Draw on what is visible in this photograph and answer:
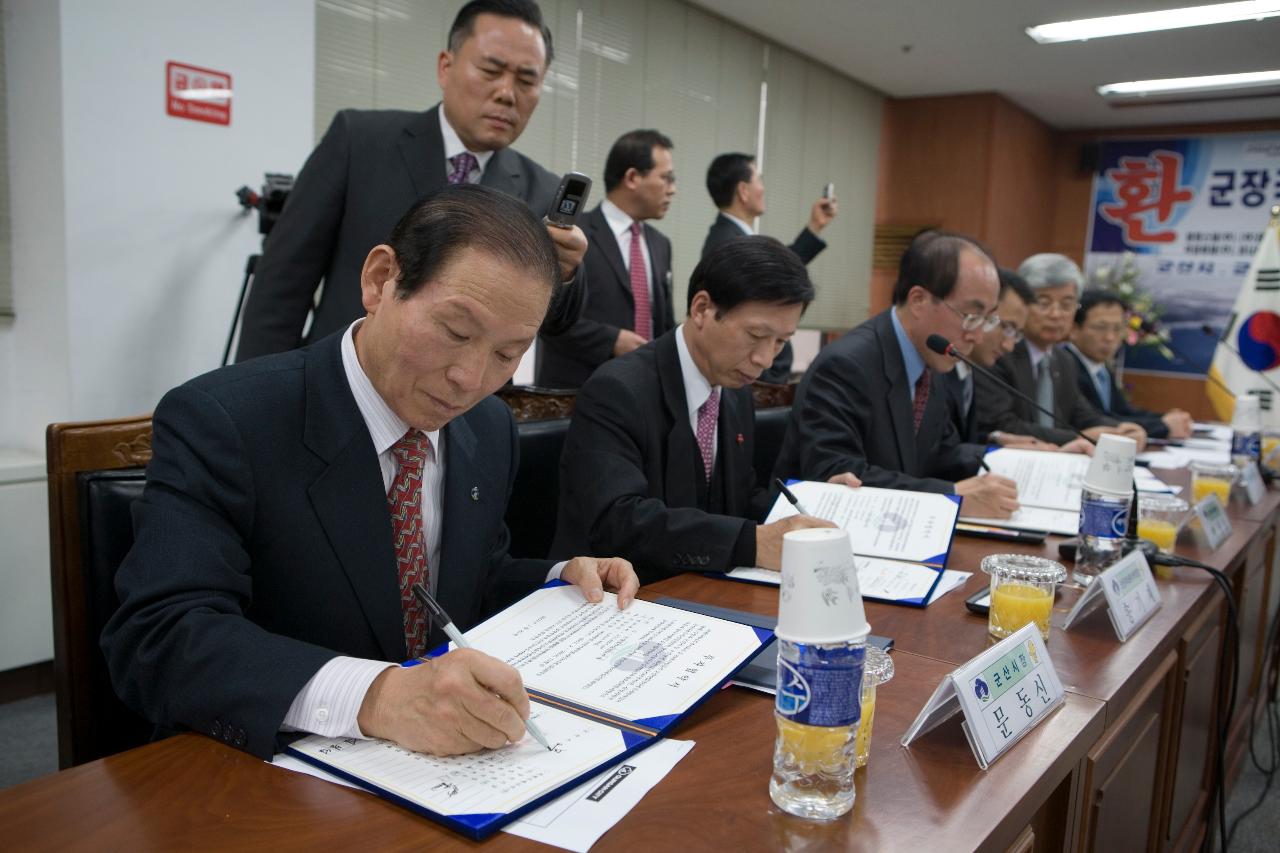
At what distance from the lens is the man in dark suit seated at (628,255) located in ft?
11.0

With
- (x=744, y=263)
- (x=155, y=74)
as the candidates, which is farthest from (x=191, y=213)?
(x=744, y=263)

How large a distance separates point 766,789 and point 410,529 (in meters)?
0.55

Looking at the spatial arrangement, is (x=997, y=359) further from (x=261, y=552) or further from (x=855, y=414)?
(x=261, y=552)

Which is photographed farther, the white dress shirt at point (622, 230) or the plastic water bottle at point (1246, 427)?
the white dress shirt at point (622, 230)

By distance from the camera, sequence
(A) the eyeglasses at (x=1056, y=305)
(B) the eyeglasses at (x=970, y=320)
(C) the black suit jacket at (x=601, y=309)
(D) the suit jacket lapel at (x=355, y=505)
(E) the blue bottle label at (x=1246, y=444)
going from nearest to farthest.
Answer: (D) the suit jacket lapel at (x=355, y=505), (B) the eyeglasses at (x=970, y=320), (E) the blue bottle label at (x=1246, y=444), (C) the black suit jacket at (x=601, y=309), (A) the eyeglasses at (x=1056, y=305)

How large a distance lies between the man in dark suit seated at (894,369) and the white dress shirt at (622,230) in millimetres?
1229

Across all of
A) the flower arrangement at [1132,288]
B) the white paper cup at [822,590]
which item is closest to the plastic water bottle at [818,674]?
the white paper cup at [822,590]

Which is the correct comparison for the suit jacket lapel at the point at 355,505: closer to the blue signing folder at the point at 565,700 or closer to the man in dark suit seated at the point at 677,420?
the blue signing folder at the point at 565,700

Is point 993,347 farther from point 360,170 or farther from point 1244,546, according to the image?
point 360,170

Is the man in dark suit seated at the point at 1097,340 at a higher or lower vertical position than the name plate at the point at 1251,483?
higher

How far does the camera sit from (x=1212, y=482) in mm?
2434

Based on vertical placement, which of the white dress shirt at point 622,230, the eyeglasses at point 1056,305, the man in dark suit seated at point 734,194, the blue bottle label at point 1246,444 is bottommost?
the blue bottle label at point 1246,444

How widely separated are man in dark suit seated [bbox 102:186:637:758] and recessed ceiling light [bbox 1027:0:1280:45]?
18.1 ft

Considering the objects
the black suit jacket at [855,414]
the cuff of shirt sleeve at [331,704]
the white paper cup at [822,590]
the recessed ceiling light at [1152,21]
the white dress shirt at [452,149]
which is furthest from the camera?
the recessed ceiling light at [1152,21]
